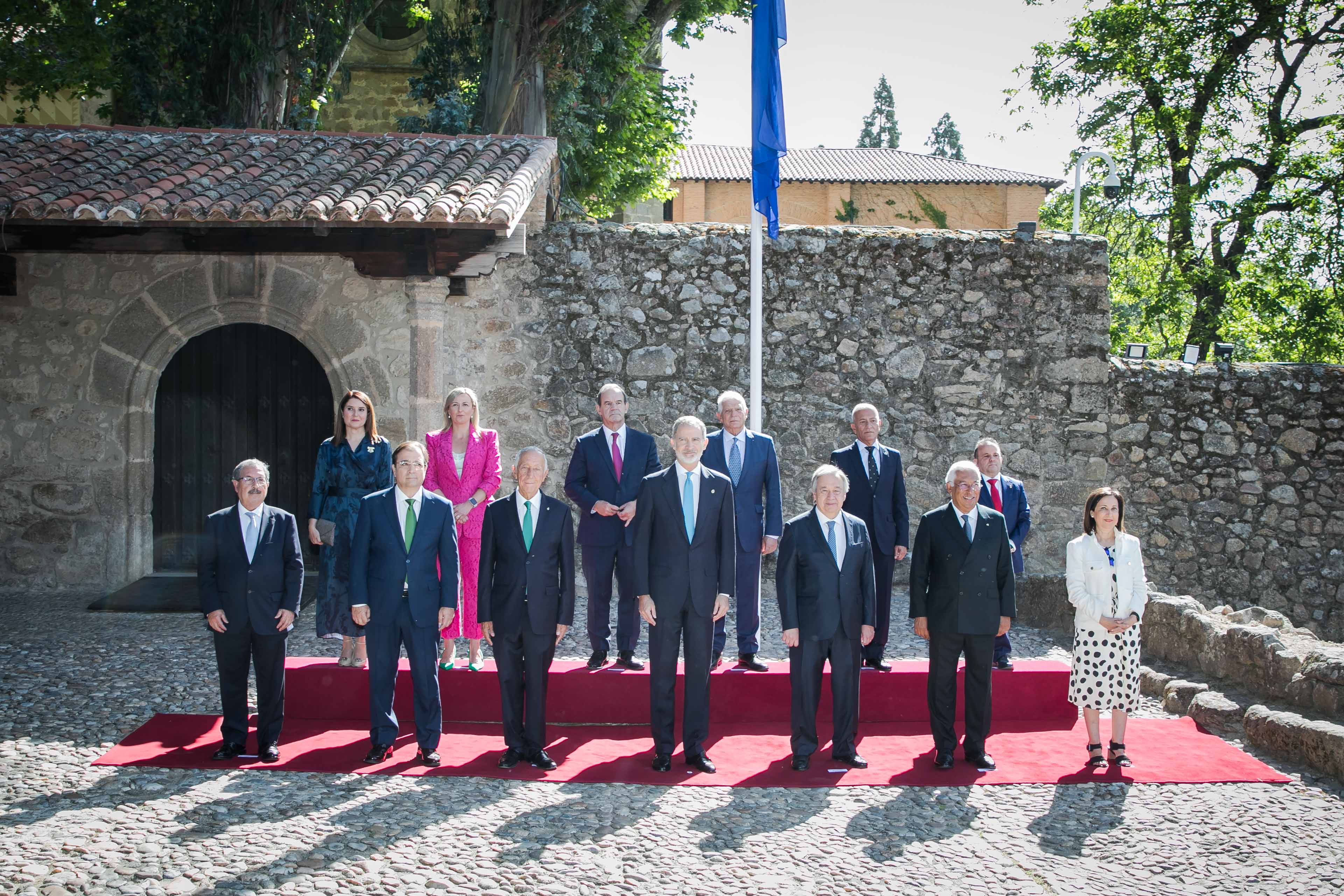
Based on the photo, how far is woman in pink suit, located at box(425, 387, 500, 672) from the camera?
18.0 ft

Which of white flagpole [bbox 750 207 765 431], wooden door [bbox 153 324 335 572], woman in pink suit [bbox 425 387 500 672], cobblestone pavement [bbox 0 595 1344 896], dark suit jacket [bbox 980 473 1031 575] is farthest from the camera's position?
wooden door [bbox 153 324 335 572]

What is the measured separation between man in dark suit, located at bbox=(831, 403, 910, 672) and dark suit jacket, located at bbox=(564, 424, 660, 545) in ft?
3.41

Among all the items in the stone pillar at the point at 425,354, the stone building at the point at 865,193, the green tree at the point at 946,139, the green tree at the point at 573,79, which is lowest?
the stone pillar at the point at 425,354

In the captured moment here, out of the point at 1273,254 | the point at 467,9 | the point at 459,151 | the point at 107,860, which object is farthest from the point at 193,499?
the point at 1273,254

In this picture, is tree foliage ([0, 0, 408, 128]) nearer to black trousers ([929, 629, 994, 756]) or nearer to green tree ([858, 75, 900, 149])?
black trousers ([929, 629, 994, 756])

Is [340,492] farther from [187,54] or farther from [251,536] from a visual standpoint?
[187,54]

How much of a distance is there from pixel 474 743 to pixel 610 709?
0.71 m

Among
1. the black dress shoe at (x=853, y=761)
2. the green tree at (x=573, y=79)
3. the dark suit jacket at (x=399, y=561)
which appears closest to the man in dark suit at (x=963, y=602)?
the black dress shoe at (x=853, y=761)

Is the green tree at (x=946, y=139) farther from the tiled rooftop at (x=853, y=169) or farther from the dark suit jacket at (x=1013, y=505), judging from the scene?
the dark suit jacket at (x=1013, y=505)

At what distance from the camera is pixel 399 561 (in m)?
4.67

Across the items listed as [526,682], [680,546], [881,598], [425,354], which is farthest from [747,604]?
[425,354]

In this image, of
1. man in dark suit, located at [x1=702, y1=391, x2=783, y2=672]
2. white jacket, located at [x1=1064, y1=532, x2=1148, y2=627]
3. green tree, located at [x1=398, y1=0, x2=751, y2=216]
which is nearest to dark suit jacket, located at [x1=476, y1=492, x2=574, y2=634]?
man in dark suit, located at [x1=702, y1=391, x2=783, y2=672]

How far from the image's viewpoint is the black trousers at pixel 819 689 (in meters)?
4.68

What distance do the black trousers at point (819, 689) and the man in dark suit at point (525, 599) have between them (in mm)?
1048
